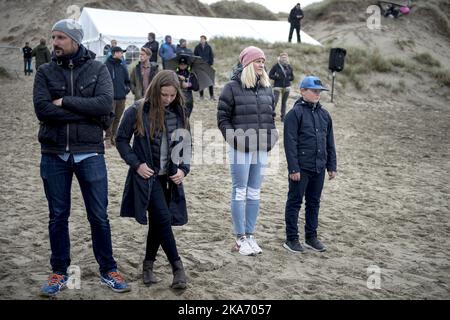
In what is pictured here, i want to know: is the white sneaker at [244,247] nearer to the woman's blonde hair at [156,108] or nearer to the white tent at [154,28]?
the woman's blonde hair at [156,108]

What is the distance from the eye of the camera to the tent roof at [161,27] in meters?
22.8

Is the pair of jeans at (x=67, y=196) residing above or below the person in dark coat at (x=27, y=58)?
below

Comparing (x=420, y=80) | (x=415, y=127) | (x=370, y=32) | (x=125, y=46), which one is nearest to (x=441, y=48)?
(x=370, y=32)

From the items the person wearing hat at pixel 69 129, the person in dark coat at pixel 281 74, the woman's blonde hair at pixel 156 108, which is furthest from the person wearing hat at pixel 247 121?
the person in dark coat at pixel 281 74

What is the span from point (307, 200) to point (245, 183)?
81cm

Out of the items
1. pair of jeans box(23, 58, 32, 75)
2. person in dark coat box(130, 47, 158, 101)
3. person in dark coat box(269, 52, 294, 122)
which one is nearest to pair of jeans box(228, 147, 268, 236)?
person in dark coat box(130, 47, 158, 101)

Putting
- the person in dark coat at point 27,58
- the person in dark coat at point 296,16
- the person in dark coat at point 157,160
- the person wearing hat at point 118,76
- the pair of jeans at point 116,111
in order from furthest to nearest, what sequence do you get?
1. the person in dark coat at point 296,16
2. the person in dark coat at point 27,58
3. the pair of jeans at point 116,111
4. the person wearing hat at point 118,76
5. the person in dark coat at point 157,160

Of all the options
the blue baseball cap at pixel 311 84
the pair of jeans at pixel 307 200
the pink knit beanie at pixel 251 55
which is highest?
the pink knit beanie at pixel 251 55

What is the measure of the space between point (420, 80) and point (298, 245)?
71.8 ft

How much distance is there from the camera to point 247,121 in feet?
15.0

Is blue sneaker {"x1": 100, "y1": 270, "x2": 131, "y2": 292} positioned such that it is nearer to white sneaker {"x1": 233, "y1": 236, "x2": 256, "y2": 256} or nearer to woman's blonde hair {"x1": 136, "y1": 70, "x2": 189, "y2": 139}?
woman's blonde hair {"x1": 136, "y1": 70, "x2": 189, "y2": 139}

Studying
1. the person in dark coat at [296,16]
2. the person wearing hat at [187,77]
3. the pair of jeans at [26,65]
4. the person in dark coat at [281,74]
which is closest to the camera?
the person wearing hat at [187,77]

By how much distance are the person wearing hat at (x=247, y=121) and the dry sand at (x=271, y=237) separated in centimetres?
70

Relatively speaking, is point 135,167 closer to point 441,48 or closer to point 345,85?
point 345,85
